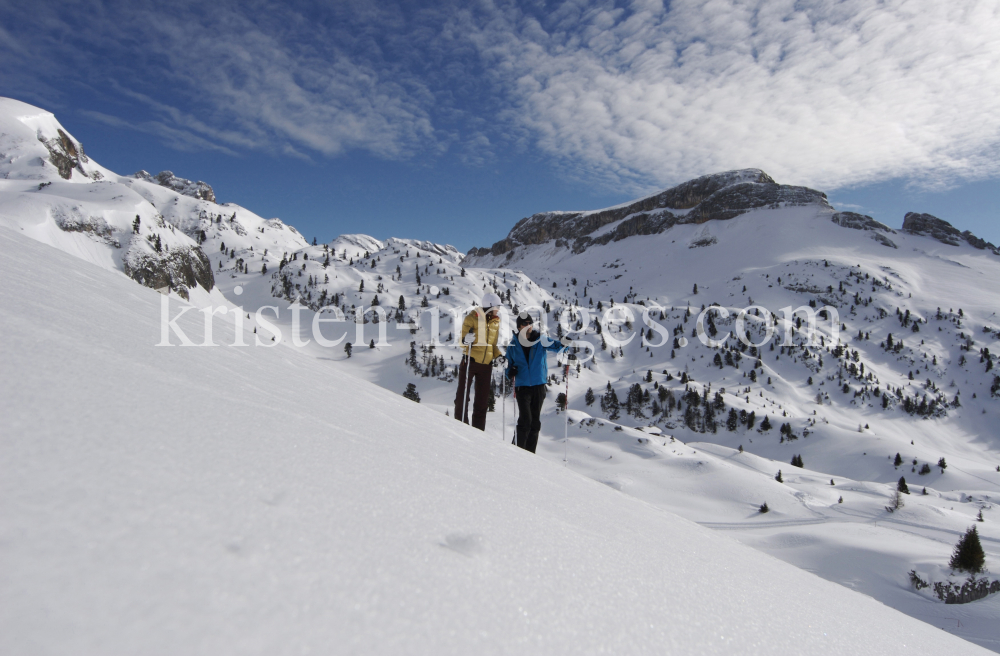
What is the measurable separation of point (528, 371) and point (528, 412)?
2.40 ft

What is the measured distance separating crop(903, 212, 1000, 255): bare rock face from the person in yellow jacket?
767 feet

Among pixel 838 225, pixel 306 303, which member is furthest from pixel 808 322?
pixel 306 303

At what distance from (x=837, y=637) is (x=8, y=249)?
19.9 feet

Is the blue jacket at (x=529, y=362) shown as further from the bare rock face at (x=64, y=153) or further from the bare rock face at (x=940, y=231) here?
the bare rock face at (x=940, y=231)

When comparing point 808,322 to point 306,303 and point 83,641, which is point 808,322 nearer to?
point 306,303

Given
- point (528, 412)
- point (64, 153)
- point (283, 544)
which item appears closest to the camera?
point (283, 544)

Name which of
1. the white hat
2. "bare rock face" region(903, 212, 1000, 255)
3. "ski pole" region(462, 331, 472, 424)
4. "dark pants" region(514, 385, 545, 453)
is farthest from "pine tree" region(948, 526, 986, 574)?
"bare rock face" region(903, 212, 1000, 255)

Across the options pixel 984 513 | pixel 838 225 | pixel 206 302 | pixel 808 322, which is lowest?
pixel 984 513

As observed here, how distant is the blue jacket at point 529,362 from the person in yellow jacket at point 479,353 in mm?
406

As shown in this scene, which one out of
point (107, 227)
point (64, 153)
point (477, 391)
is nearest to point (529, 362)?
point (477, 391)

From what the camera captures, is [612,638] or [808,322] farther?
[808,322]

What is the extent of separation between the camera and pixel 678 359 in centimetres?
10669

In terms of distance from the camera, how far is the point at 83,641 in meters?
0.67

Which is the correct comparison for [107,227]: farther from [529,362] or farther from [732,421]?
[732,421]
